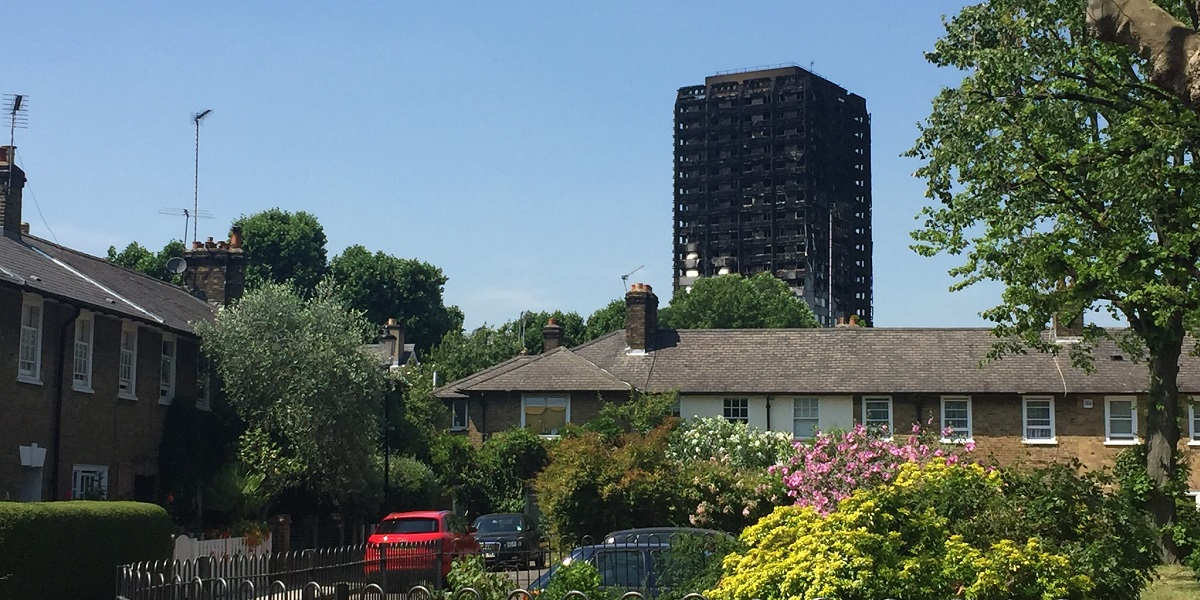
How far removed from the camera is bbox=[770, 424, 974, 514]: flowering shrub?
93.5ft

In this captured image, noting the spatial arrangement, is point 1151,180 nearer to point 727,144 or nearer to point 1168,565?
point 1168,565

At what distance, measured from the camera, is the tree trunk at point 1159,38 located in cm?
888

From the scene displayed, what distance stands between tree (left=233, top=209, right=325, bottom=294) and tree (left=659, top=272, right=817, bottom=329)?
2390cm

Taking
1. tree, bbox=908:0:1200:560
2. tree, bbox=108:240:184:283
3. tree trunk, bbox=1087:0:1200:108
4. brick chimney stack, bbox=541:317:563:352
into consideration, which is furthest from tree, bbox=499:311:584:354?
tree trunk, bbox=1087:0:1200:108

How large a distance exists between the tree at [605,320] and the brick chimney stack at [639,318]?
140 ft

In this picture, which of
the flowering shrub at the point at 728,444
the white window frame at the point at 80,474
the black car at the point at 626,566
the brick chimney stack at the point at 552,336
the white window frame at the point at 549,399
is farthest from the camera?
the brick chimney stack at the point at 552,336

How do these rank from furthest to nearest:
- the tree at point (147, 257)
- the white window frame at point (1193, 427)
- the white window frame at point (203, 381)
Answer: the tree at point (147, 257)
the white window frame at point (1193, 427)
the white window frame at point (203, 381)

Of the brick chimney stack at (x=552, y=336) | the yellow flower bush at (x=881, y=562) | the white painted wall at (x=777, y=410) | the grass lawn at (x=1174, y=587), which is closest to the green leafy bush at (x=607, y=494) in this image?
→ the grass lawn at (x=1174, y=587)

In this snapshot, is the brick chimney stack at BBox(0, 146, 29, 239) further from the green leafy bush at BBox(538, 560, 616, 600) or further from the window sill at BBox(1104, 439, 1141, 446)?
the window sill at BBox(1104, 439, 1141, 446)

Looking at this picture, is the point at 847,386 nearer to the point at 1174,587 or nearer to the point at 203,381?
the point at 203,381

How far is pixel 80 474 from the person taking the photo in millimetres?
29875

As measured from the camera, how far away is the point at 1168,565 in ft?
82.4

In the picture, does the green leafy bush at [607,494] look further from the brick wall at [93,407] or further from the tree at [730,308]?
the tree at [730,308]

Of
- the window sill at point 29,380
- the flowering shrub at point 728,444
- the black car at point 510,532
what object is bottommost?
the black car at point 510,532
